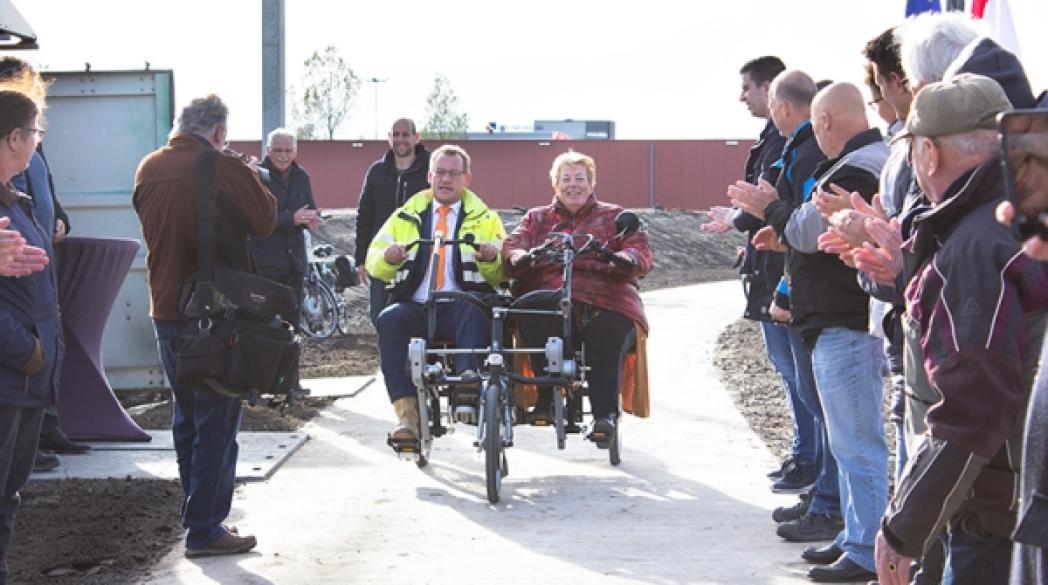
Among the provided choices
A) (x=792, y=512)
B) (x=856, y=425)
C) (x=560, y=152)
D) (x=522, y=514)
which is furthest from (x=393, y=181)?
(x=560, y=152)

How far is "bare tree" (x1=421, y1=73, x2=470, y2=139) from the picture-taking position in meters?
77.5

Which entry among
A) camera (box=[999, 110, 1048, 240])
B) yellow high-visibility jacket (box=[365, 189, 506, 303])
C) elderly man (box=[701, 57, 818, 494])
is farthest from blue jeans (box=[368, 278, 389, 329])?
camera (box=[999, 110, 1048, 240])

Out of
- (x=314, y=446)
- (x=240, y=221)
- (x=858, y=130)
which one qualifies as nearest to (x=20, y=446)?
(x=240, y=221)

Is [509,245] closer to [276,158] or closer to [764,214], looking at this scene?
[764,214]

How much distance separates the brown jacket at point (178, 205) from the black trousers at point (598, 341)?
2231 mm

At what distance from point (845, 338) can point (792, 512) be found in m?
1.39

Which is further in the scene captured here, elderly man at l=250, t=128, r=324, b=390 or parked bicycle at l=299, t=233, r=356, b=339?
parked bicycle at l=299, t=233, r=356, b=339

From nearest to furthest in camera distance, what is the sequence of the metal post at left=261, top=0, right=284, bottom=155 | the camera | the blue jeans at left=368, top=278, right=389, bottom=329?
the camera
the blue jeans at left=368, top=278, right=389, bottom=329
the metal post at left=261, top=0, right=284, bottom=155

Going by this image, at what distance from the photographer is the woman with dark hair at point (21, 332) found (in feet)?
17.4

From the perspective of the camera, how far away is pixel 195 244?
674 cm

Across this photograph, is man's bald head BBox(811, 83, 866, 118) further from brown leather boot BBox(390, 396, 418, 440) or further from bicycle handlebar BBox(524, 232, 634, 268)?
brown leather boot BBox(390, 396, 418, 440)

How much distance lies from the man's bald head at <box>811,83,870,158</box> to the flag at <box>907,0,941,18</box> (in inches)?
88.6

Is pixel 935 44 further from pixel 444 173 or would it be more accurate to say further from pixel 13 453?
pixel 444 173

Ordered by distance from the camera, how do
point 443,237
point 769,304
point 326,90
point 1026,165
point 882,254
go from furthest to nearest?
point 326,90 < point 443,237 < point 769,304 < point 882,254 < point 1026,165
